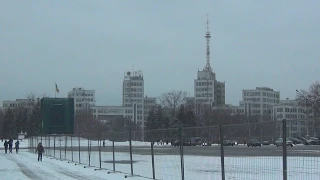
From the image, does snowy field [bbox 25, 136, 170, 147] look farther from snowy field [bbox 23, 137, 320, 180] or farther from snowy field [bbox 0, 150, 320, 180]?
snowy field [bbox 0, 150, 320, 180]

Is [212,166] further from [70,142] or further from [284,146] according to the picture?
[70,142]

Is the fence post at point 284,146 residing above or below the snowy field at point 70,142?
above

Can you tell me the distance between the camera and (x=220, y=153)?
45.5 feet

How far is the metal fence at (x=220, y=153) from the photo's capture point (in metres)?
10.9

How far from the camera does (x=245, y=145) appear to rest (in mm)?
12586

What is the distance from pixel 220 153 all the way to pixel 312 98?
7737 cm

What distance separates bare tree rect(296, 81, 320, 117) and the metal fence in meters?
63.5

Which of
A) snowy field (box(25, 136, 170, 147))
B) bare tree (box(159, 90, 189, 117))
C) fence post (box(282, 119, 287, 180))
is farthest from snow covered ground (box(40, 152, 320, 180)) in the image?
bare tree (box(159, 90, 189, 117))

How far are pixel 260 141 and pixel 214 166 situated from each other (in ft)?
8.62

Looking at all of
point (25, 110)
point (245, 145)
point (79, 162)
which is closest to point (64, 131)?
point (79, 162)

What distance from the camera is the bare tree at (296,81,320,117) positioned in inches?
3307

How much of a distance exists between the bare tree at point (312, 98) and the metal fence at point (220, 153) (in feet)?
208

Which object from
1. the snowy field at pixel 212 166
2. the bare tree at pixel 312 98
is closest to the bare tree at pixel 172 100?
the bare tree at pixel 312 98

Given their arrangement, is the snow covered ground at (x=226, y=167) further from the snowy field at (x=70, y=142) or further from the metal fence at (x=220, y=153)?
the snowy field at (x=70, y=142)
